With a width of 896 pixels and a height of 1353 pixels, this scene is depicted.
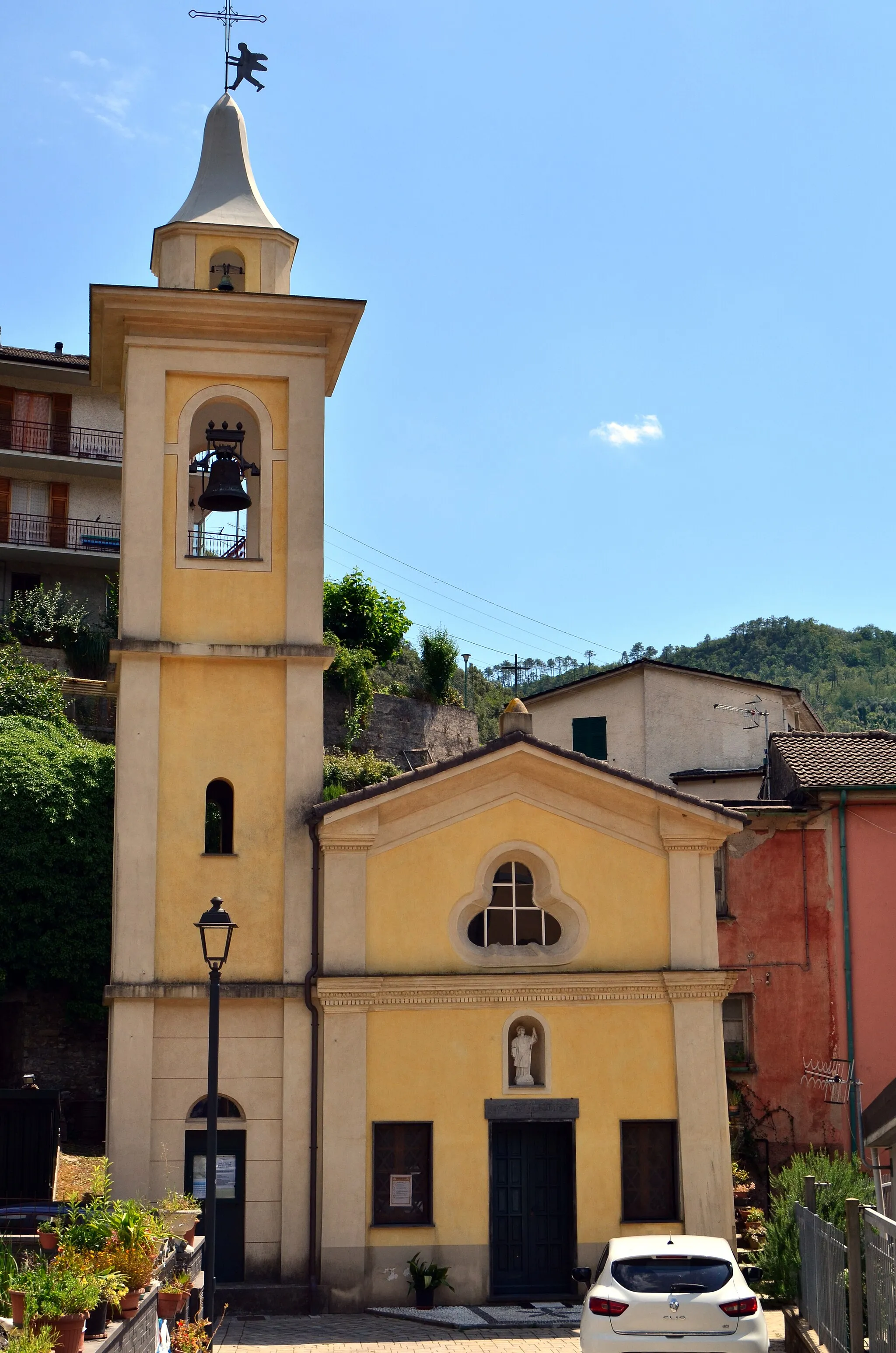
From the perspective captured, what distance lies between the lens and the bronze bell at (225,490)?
1956 cm

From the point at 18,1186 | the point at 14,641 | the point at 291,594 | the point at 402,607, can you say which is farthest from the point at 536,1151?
the point at 402,607

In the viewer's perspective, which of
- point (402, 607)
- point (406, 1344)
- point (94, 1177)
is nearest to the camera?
point (94, 1177)

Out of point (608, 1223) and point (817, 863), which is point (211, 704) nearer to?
point (608, 1223)

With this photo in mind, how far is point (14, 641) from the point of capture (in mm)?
41469

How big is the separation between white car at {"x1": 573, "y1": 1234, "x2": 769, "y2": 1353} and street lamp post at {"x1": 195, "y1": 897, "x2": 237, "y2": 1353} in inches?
143

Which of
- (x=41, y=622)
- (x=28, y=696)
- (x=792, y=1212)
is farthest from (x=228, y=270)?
(x=41, y=622)

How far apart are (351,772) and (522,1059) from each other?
20729 millimetres

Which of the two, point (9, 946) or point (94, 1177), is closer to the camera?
point (94, 1177)

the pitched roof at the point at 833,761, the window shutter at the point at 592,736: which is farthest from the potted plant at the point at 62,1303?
the window shutter at the point at 592,736

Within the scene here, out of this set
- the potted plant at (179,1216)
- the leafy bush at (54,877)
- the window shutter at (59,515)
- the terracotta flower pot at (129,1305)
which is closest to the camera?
the terracotta flower pot at (129,1305)

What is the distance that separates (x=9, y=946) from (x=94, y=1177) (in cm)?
1641

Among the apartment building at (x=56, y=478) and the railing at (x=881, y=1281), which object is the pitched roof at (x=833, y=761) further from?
the apartment building at (x=56, y=478)

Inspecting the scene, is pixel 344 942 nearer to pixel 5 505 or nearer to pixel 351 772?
pixel 351 772

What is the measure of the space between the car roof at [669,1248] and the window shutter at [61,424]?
39107mm
